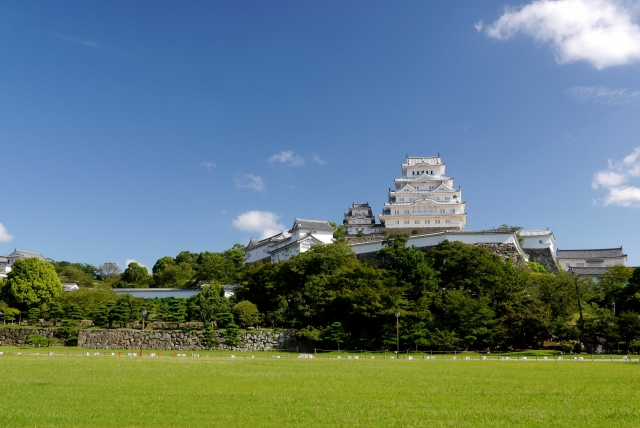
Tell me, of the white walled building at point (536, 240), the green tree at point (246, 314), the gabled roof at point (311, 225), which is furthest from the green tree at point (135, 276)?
the white walled building at point (536, 240)

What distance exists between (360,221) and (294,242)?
17088 mm

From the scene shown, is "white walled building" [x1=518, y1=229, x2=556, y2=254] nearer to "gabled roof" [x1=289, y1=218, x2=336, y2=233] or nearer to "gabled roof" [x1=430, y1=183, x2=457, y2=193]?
"gabled roof" [x1=430, y1=183, x2=457, y2=193]

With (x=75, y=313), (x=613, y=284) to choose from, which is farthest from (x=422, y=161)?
(x=75, y=313)

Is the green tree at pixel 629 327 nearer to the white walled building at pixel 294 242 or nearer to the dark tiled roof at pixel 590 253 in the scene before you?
the white walled building at pixel 294 242

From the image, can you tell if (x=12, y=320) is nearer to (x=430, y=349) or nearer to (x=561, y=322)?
(x=430, y=349)

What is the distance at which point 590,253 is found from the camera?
58906mm

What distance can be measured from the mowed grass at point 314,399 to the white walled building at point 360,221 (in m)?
45.5

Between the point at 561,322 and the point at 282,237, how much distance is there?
34.4 meters

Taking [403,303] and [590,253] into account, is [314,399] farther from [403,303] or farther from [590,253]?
[590,253]

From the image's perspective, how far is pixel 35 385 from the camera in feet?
40.8

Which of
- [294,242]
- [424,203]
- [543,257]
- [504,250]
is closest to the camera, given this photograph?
[504,250]

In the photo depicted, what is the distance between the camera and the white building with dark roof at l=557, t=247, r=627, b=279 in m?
57.2

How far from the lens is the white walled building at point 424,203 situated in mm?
58500

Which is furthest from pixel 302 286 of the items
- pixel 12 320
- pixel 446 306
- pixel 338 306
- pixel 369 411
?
pixel 369 411
